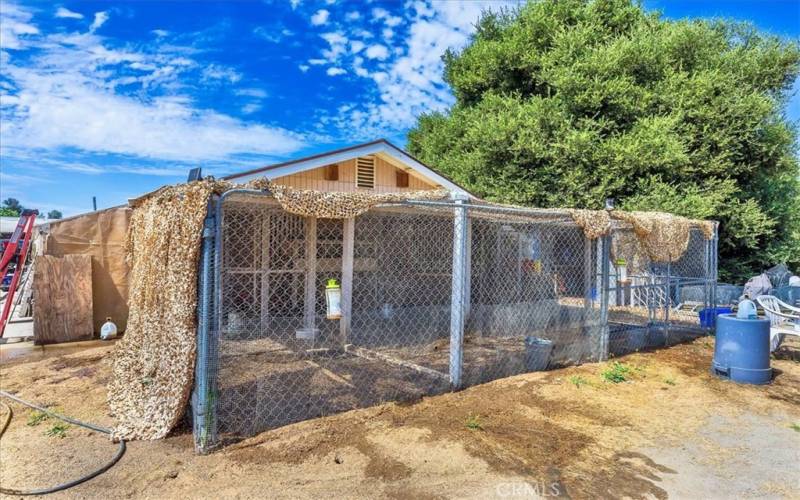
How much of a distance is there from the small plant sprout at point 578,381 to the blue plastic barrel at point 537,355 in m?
0.42

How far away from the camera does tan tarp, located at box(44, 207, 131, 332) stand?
27.3ft

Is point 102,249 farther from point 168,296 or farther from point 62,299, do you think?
point 168,296

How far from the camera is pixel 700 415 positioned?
4.59 metres

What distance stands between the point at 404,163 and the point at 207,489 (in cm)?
648

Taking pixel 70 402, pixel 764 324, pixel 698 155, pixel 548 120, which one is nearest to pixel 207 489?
pixel 70 402

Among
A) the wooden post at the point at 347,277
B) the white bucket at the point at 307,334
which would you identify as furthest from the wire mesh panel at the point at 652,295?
the white bucket at the point at 307,334

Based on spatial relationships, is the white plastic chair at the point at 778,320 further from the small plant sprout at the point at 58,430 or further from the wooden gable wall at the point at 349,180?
the small plant sprout at the point at 58,430

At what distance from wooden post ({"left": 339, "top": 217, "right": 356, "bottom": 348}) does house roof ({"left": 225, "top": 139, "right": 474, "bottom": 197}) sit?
1074 mm

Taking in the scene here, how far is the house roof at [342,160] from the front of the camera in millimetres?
6948

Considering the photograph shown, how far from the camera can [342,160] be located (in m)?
7.76

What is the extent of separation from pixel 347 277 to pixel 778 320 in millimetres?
6472

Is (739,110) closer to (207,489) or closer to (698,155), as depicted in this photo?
(698,155)

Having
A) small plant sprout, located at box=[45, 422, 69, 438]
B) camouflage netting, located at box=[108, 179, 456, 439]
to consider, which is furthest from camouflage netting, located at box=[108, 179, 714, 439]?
small plant sprout, located at box=[45, 422, 69, 438]

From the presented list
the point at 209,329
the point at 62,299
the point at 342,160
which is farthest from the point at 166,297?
the point at 62,299
